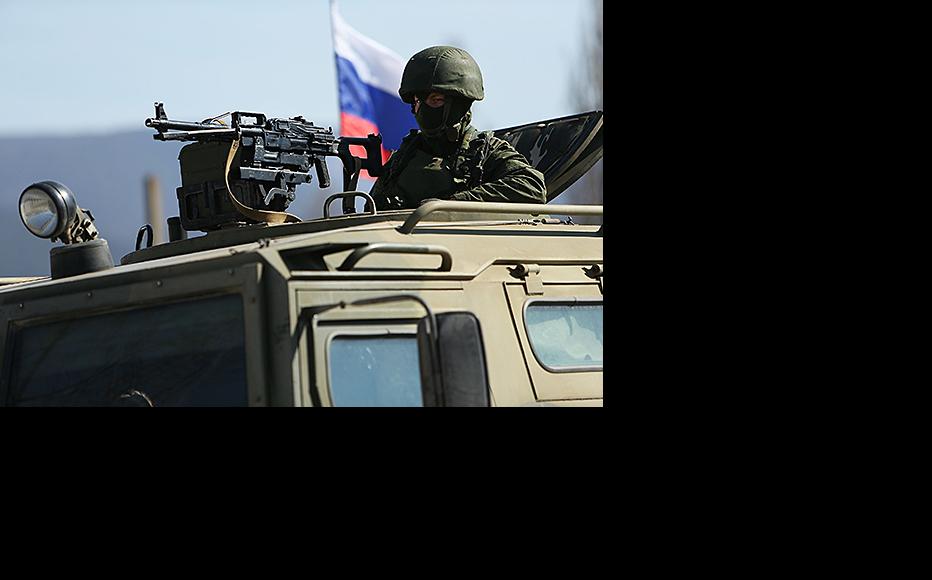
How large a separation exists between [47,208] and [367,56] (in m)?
8.21

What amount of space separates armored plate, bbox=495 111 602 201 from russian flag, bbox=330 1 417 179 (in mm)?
5610

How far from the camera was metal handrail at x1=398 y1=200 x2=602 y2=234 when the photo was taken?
4.31m

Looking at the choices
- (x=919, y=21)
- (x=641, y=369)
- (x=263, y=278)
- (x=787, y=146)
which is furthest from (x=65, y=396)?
(x=919, y=21)

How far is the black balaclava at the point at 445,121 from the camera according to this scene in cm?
568

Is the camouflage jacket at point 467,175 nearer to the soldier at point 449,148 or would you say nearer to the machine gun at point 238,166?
the soldier at point 449,148

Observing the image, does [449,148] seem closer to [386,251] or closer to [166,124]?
[166,124]

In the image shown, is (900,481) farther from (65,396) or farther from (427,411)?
(65,396)

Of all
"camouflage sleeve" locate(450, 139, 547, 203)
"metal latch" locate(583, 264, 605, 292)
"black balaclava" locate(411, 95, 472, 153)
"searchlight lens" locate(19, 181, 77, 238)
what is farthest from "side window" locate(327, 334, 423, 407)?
"black balaclava" locate(411, 95, 472, 153)

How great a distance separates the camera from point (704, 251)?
288 centimetres

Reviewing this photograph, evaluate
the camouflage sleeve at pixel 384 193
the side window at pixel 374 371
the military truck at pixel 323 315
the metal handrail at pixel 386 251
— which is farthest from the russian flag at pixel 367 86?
the side window at pixel 374 371

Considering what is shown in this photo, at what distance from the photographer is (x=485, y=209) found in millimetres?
4438

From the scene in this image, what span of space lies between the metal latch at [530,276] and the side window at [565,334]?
0.15 feet

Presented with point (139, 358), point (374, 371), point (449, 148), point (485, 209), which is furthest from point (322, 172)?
point (374, 371)

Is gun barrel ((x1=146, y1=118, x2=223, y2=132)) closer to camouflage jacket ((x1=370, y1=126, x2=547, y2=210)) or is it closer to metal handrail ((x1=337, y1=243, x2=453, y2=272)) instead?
camouflage jacket ((x1=370, y1=126, x2=547, y2=210))
